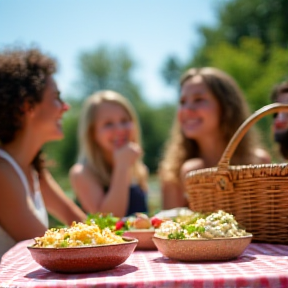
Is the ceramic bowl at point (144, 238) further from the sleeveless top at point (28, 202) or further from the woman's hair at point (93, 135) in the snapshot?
the woman's hair at point (93, 135)

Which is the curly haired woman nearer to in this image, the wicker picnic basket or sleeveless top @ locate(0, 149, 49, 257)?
sleeveless top @ locate(0, 149, 49, 257)

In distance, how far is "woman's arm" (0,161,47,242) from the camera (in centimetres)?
237

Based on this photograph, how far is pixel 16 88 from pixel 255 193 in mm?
1495

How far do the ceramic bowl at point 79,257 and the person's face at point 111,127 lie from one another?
2973 millimetres

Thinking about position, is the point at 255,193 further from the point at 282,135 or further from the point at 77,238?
the point at 282,135

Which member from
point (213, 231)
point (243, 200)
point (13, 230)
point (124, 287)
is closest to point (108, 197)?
point (13, 230)

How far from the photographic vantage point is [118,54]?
36.4 metres

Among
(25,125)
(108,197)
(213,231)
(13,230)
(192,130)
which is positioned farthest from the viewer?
(108,197)

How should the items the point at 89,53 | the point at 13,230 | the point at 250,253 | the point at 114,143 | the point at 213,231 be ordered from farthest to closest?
the point at 89,53, the point at 114,143, the point at 13,230, the point at 250,253, the point at 213,231

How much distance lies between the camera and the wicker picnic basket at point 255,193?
1.85m

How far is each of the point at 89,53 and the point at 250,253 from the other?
116ft

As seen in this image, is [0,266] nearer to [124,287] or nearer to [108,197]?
[124,287]

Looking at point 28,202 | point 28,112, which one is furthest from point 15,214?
point 28,112

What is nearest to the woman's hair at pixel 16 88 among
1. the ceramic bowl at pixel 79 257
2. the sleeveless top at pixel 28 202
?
the sleeveless top at pixel 28 202
